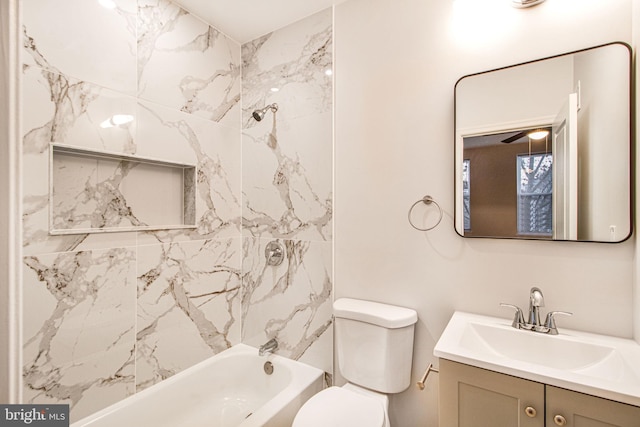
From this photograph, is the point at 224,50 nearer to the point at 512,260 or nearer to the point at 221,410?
the point at 512,260

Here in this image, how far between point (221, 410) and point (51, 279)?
1.21 m

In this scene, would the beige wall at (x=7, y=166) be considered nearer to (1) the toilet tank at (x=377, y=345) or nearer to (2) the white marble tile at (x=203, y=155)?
(2) the white marble tile at (x=203, y=155)

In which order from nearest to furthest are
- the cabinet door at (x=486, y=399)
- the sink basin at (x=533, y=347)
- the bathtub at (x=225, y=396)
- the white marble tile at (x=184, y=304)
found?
1. the cabinet door at (x=486, y=399)
2. the sink basin at (x=533, y=347)
3. the bathtub at (x=225, y=396)
4. the white marble tile at (x=184, y=304)

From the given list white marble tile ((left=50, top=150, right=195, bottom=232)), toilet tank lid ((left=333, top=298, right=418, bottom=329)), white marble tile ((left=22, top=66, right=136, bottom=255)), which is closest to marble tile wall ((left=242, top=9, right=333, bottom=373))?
toilet tank lid ((left=333, top=298, right=418, bottom=329))

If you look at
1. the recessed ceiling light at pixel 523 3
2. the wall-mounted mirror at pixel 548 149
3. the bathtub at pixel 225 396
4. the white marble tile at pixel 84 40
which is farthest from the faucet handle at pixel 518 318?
the white marble tile at pixel 84 40

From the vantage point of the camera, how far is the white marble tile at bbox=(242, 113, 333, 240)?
183cm

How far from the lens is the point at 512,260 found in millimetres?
1336

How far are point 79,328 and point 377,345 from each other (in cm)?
138

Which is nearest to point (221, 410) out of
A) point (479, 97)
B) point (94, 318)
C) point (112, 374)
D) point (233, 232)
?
point (112, 374)

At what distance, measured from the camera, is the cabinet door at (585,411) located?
811 mm

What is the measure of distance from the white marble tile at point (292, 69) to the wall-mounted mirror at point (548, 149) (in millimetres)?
798

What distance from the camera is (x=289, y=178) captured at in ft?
6.42

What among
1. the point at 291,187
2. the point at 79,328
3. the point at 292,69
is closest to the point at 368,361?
the point at 291,187

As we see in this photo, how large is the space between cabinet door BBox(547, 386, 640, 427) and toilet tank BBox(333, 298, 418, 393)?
0.63 metres
